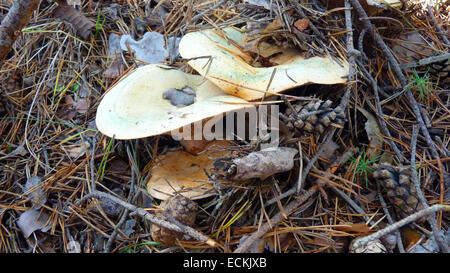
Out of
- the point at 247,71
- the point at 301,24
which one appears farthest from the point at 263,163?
the point at 301,24

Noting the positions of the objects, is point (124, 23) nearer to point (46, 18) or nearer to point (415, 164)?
point (46, 18)

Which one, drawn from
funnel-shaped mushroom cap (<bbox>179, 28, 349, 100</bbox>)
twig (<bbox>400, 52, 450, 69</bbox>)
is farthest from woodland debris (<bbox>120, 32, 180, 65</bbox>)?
twig (<bbox>400, 52, 450, 69</bbox>)

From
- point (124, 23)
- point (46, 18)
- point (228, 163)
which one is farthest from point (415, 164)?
point (46, 18)

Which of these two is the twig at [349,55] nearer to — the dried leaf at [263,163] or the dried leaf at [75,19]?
the dried leaf at [263,163]

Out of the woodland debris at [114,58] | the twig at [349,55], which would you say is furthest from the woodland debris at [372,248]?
the woodland debris at [114,58]

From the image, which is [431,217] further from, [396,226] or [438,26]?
[438,26]

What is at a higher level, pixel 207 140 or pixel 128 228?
pixel 207 140
